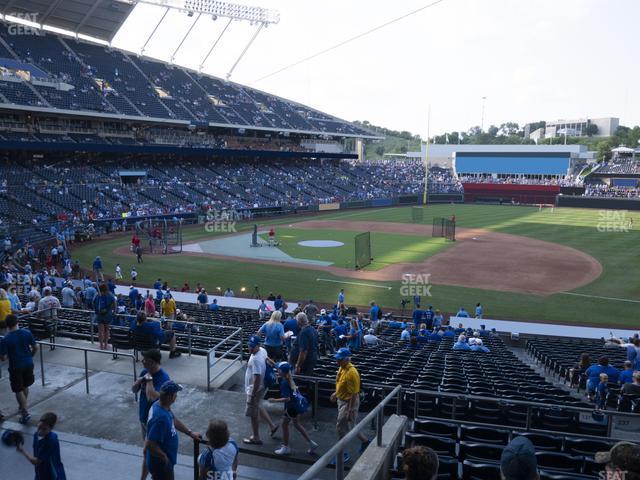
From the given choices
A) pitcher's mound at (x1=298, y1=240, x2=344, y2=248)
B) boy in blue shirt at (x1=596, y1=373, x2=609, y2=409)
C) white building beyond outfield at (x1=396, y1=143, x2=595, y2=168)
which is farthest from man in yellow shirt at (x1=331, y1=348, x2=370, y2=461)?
white building beyond outfield at (x1=396, y1=143, x2=595, y2=168)

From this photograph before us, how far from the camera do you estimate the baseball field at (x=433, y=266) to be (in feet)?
83.2

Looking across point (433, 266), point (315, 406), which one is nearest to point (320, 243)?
point (433, 266)

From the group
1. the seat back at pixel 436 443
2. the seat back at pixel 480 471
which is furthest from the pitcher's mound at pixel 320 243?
the seat back at pixel 480 471

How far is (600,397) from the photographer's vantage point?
946 centimetres

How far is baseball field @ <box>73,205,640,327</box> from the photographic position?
25.4 meters

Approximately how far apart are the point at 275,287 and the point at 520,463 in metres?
24.1

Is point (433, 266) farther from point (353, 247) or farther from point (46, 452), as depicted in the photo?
point (46, 452)

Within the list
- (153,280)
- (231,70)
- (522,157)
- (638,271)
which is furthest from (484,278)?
(522,157)

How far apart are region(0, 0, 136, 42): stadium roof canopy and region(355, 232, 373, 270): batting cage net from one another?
4001cm

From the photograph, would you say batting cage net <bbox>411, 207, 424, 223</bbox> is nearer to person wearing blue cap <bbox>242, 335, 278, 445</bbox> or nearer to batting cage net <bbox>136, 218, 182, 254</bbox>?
batting cage net <bbox>136, 218, 182, 254</bbox>

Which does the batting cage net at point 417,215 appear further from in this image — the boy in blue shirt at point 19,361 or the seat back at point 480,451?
the seat back at point 480,451

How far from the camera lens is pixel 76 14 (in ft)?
181

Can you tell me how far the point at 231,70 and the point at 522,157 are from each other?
5165 cm

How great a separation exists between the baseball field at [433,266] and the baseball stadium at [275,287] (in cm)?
25
